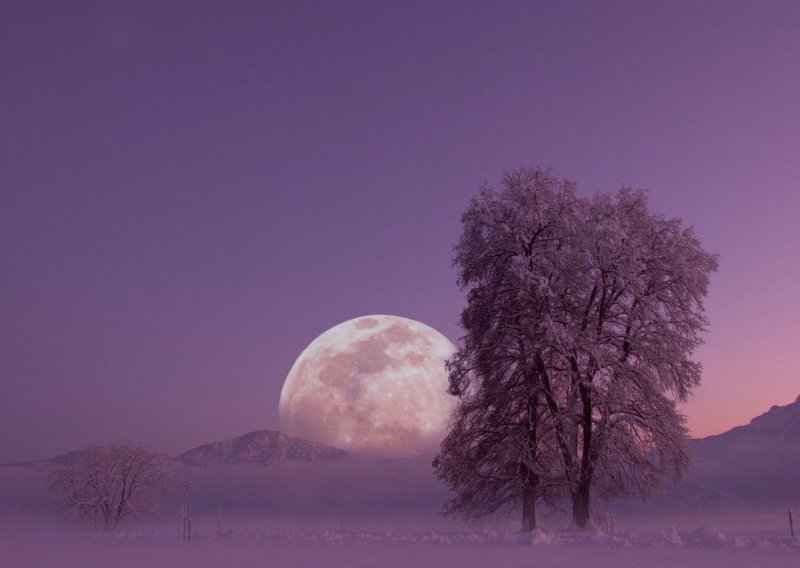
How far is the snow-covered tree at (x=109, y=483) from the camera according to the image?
71.0 m

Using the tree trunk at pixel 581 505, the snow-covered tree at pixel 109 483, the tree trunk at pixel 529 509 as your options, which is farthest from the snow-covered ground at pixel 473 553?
the snow-covered tree at pixel 109 483

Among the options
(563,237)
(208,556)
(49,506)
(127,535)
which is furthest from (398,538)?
(49,506)

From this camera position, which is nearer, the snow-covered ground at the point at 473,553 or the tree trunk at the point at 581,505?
the snow-covered ground at the point at 473,553

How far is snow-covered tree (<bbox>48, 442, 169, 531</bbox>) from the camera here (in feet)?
233

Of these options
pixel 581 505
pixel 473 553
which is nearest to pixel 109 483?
pixel 581 505

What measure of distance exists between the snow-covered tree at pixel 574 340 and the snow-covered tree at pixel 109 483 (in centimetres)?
5151

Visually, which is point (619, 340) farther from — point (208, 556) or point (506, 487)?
point (208, 556)

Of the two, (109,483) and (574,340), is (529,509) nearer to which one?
(574,340)

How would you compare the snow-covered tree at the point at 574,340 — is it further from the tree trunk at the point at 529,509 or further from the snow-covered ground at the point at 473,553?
the snow-covered ground at the point at 473,553

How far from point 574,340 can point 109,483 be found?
2312 inches

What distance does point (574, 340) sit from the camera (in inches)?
1075

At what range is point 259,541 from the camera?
27.0 metres

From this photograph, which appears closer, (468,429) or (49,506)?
(468,429)

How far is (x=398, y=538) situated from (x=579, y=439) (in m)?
8.75
